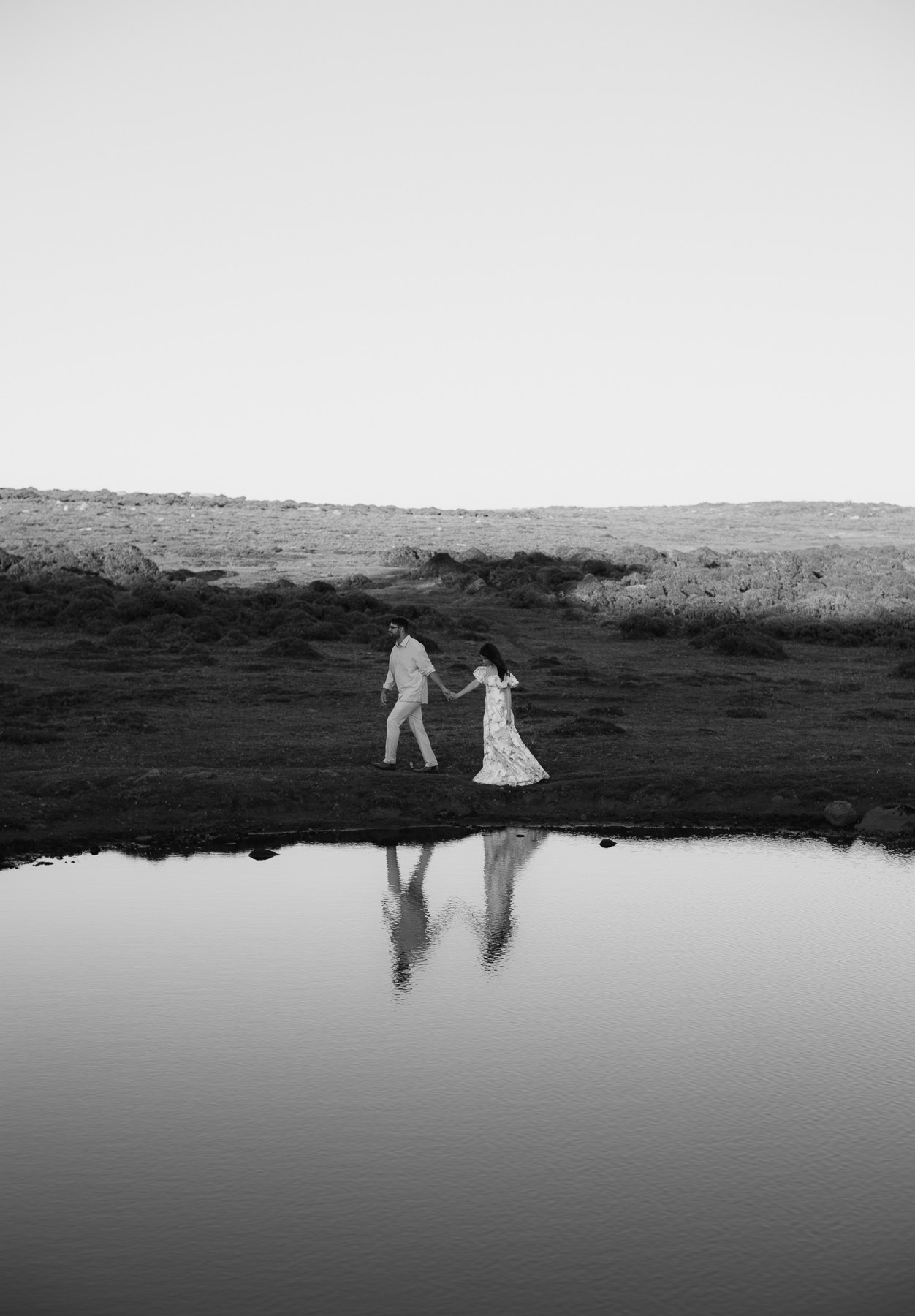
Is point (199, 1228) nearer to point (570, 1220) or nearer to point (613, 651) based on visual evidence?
point (570, 1220)

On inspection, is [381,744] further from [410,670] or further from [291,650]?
[291,650]

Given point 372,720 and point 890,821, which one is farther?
point 372,720

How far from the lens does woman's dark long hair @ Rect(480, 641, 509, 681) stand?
2116 cm

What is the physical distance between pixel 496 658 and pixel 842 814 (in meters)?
5.38

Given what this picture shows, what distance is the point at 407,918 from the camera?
15242mm

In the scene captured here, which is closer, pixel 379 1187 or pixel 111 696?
pixel 379 1187

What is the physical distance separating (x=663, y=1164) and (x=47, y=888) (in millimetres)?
9298

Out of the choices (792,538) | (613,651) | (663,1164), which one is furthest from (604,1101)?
Result: (792,538)

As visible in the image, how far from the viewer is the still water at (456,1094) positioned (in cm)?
785

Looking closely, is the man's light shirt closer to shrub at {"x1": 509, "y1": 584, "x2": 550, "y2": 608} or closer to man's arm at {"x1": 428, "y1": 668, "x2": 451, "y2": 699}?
man's arm at {"x1": 428, "y1": 668, "x2": 451, "y2": 699}

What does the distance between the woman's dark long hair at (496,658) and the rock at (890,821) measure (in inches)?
216

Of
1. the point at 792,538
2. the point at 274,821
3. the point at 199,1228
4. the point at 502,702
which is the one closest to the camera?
the point at 199,1228

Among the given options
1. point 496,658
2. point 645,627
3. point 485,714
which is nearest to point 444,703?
point 485,714

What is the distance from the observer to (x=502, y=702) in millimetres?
21422
